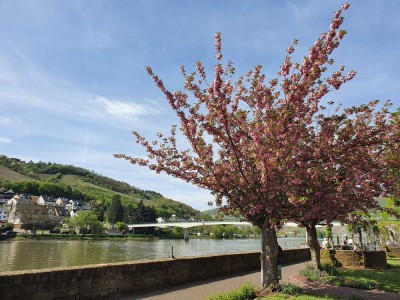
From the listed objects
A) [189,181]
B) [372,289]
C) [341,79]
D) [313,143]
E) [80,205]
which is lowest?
[372,289]

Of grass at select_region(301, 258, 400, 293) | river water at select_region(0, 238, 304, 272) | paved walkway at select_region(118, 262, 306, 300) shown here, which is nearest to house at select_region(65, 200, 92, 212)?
river water at select_region(0, 238, 304, 272)

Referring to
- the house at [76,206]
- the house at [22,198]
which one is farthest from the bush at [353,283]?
the house at [76,206]

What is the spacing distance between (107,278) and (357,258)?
1835cm

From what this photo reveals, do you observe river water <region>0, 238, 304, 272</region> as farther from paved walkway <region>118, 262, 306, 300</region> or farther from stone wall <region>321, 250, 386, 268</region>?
stone wall <region>321, 250, 386, 268</region>

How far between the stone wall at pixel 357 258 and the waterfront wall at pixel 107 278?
31.6ft

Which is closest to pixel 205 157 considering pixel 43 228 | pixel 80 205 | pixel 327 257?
pixel 327 257

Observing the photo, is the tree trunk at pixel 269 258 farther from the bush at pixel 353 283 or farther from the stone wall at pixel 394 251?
the stone wall at pixel 394 251

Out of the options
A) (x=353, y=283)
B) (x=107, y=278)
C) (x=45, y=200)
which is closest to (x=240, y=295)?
(x=107, y=278)

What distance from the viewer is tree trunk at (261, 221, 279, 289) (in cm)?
1287

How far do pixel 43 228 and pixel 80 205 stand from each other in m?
85.1

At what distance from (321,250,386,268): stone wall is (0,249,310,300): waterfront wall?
9.63 meters

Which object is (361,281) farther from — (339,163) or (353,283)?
(339,163)

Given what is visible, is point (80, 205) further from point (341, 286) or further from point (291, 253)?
point (341, 286)

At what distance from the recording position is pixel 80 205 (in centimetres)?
19275
